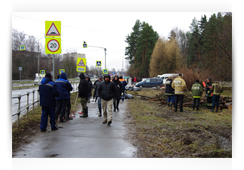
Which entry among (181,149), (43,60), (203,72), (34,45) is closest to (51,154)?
(181,149)

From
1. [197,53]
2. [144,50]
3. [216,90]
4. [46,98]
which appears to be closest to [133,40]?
[144,50]

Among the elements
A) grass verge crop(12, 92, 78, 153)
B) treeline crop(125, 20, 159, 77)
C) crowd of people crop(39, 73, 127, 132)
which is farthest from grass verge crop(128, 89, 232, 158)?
treeline crop(125, 20, 159, 77)

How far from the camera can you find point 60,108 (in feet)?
30.6

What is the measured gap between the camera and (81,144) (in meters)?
5.98

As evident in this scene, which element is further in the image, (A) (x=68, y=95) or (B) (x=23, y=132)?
(A) (x=68, y=95)

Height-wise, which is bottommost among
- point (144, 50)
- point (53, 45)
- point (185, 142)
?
point (185, 142)

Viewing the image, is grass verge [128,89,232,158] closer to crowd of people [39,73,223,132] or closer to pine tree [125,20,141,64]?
crowd of people [39,73,223,132]

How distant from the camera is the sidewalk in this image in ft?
17.1

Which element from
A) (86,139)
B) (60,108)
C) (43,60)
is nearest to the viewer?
(86,139)

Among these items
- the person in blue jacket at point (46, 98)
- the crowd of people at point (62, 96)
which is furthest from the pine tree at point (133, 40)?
the person in blue jacket at point (46, 98)

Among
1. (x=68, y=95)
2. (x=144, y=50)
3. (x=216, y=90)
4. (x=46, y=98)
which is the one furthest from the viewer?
(x=144, y=50)

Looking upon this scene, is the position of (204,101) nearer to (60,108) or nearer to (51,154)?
(60,108)

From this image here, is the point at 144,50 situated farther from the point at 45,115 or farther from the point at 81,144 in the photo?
the point at 81,144
